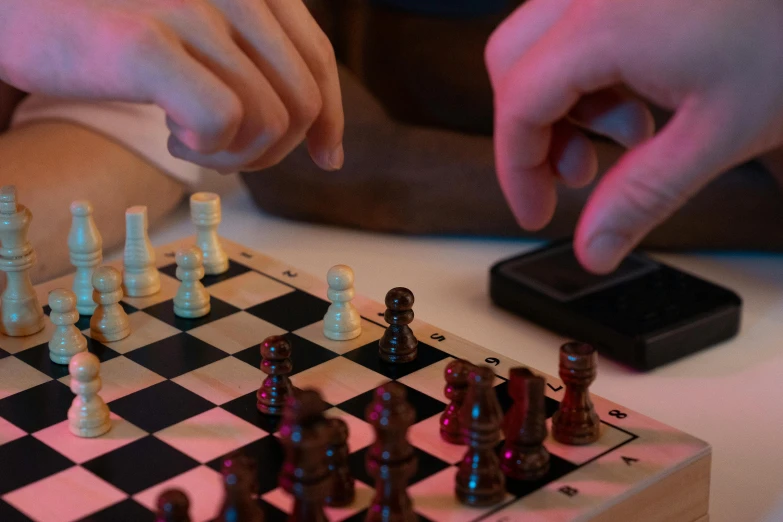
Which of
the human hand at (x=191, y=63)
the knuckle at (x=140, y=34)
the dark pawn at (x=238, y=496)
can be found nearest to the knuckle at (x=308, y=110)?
the human hand at (x=191, y=63)

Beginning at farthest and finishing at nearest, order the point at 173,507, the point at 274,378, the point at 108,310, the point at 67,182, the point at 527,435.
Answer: the point at 67,182 → the point at 108,310 → the point at 274,378 → the point at 527,435 → the point at 173,507

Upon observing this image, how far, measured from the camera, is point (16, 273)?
3.42 feet

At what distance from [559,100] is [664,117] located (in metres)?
0.68

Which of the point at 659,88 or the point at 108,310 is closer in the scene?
the point at 659,88

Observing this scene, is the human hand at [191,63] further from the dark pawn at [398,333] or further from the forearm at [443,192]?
the forearm at [443,192]

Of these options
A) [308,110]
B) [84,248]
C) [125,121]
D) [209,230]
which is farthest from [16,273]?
[125,121]

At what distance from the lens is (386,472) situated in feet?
2.30

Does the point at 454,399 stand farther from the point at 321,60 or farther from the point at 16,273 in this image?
the point at 16,273

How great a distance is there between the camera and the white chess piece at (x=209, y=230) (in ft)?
3.86

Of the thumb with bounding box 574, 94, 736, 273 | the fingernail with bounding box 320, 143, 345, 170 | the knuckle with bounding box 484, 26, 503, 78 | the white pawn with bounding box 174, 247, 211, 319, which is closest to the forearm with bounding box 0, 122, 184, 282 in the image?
the white pawn with bounding box 174, 247, 211, 319

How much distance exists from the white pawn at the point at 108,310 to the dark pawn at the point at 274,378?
19cm

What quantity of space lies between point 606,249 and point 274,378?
292mm

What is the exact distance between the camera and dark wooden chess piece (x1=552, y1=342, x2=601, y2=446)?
32.2 inches

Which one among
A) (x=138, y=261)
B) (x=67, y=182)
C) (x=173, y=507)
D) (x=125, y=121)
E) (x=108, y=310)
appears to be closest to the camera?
(x=173, y=507)
